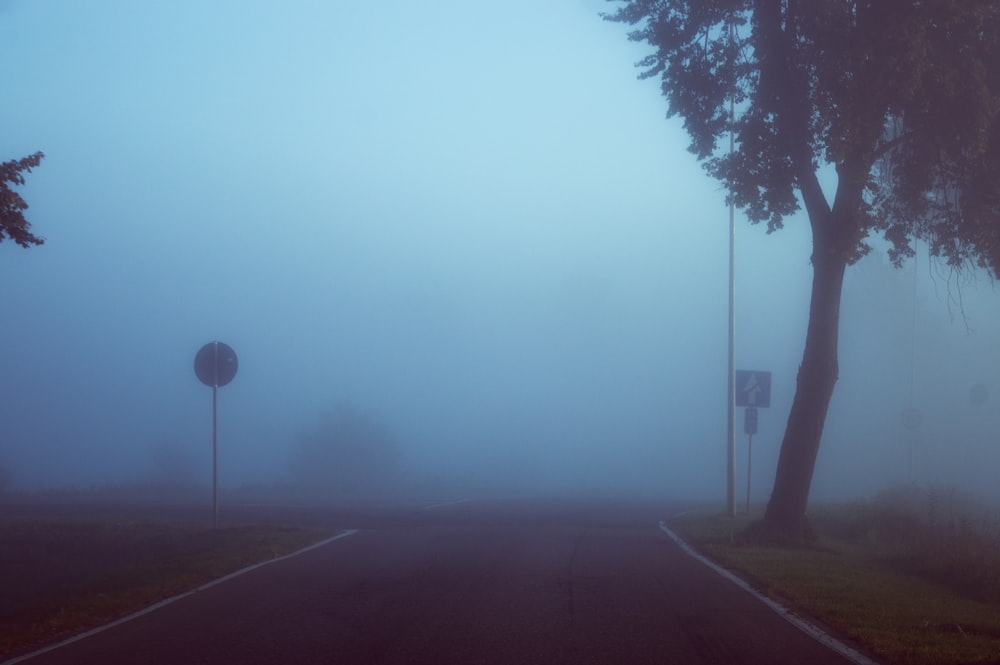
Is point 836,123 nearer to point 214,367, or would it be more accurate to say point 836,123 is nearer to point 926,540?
point 926,540

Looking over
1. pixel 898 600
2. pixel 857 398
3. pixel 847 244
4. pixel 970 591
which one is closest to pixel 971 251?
pixel 847 244

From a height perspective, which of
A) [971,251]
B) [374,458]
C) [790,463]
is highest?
[971,251]

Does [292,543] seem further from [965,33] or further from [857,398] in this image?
[857,398]

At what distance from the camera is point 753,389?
27312 mm

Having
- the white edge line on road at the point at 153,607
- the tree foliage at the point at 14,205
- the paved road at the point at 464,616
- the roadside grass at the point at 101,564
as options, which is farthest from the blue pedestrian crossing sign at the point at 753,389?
the tree foliage at the point at 14,205

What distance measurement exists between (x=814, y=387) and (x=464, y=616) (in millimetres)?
11800

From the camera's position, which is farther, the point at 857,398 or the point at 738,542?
the point at 857,398

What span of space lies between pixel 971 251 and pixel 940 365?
54636mm

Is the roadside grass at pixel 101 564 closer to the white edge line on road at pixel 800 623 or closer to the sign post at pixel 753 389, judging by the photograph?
the white edge line on road at pixel 800 623

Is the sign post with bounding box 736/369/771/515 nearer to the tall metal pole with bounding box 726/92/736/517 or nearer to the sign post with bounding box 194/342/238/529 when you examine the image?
the tall metal pole with bounding box 726/92/736/517

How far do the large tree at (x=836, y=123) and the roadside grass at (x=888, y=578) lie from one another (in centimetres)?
204

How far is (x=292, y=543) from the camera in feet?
60.8

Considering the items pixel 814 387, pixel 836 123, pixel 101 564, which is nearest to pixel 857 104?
pixel 836 123

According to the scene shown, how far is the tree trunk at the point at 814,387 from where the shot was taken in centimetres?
2041
